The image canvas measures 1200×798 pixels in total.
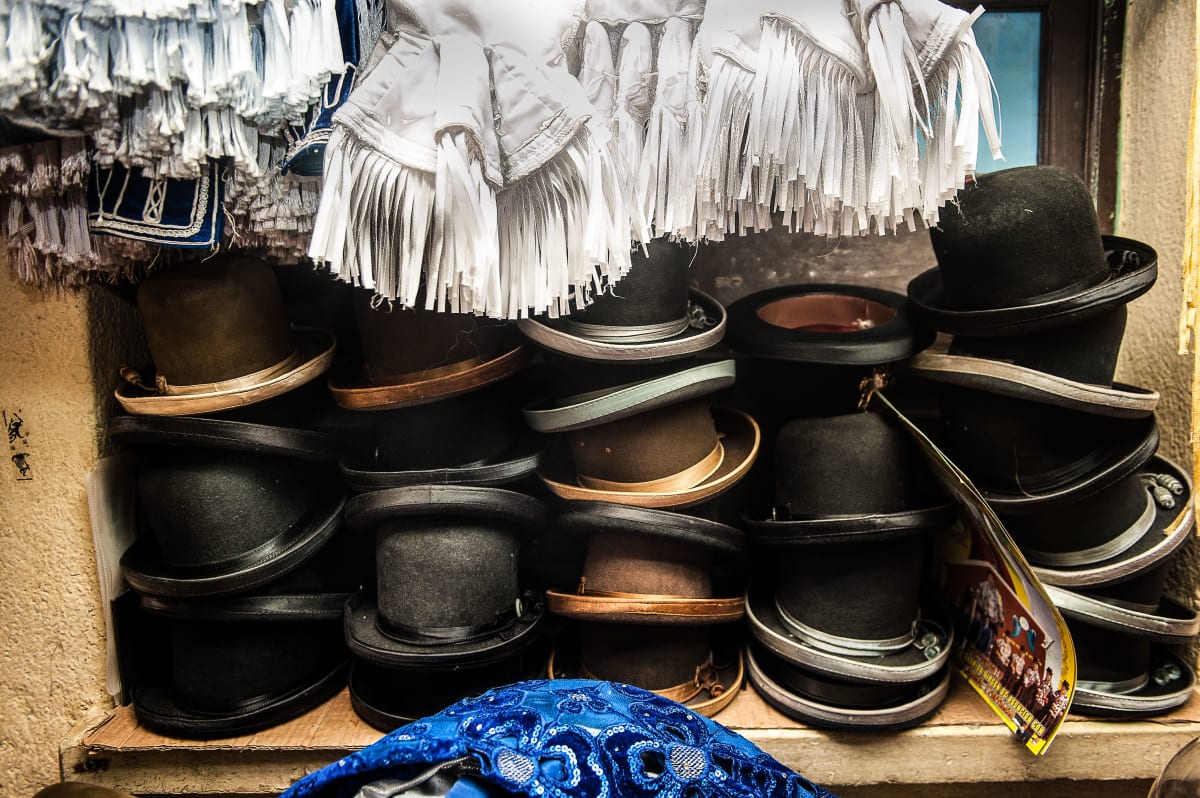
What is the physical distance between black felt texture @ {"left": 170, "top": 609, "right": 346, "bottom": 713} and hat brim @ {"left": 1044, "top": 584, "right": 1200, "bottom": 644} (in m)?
1.27

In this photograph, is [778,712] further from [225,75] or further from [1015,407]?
[225,75]

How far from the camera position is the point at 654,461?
129 cm

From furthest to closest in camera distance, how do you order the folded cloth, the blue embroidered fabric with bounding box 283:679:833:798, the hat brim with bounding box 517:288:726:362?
the hat brim with bounding box 517:288:726:362
the folded cloth
the blue embroidered fabric with bounding box 283:679:833:798

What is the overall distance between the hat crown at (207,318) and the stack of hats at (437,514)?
0.51 ft

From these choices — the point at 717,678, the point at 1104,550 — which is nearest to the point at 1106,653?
the point at 1104,550

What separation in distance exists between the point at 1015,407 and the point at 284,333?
49.5 inches

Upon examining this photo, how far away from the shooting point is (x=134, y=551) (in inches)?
52.2

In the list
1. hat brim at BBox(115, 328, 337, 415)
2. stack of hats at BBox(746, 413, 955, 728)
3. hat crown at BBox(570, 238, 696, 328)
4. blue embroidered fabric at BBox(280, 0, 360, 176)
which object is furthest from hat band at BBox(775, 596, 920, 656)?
blue embroidered fabric at BBox(280, 0, 360, 176)

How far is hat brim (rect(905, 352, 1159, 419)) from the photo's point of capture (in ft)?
3.99

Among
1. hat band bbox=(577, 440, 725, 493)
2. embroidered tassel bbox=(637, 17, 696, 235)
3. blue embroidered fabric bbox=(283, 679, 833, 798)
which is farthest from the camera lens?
hat band bbox=(577, 440, 725, 493)

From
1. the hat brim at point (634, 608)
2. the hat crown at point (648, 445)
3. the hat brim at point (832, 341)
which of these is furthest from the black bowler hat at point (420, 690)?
the hat brim at point (832, 341)

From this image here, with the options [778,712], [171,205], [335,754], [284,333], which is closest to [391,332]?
[284,333]

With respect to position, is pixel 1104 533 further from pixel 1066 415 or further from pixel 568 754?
pixel 568 754

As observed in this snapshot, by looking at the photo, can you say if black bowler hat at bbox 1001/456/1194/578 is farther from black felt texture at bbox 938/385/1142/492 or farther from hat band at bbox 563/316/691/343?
hat band at bbox 563/316/691/343
